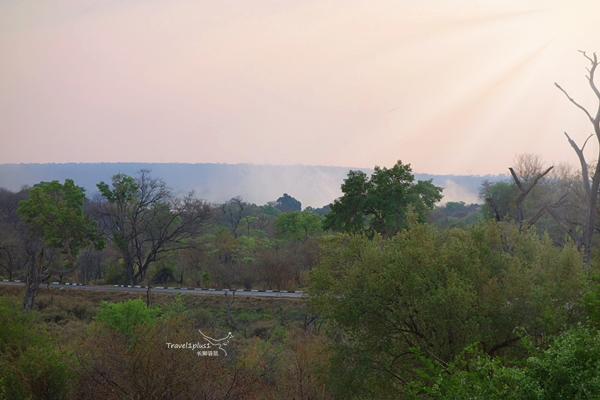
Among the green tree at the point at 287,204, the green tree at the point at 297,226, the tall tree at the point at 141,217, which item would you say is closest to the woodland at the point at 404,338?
the tall tree at the point at 141,217

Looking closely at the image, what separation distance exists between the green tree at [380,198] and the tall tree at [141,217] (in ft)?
42.6

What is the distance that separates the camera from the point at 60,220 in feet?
131

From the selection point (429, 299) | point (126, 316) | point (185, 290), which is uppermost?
point (429, 299)

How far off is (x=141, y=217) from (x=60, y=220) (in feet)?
19.6

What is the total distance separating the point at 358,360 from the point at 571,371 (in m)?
7.57

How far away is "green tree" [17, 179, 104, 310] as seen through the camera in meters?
40.0

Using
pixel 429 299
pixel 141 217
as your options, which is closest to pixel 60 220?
pixel 141 217

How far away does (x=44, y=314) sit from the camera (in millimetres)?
29938

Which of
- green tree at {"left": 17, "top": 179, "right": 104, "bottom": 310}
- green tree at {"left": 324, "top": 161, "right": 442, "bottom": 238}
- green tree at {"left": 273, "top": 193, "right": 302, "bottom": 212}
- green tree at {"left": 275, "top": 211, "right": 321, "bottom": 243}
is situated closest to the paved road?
green tree at {"left": 17, "top": 179, "right": 104, "bottom": 310}

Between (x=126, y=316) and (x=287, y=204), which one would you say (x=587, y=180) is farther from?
(x=287, y=204)

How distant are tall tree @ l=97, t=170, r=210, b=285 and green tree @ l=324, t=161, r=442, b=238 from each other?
42.6 feet

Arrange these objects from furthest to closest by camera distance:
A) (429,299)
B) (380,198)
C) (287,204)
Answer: (287,204) → (380,198) → (429,299)

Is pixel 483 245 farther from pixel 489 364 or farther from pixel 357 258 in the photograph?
pixel 489 364

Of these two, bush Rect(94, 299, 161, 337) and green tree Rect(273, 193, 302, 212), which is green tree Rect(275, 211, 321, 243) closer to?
bush Rect(94, 299, 161, 337)
